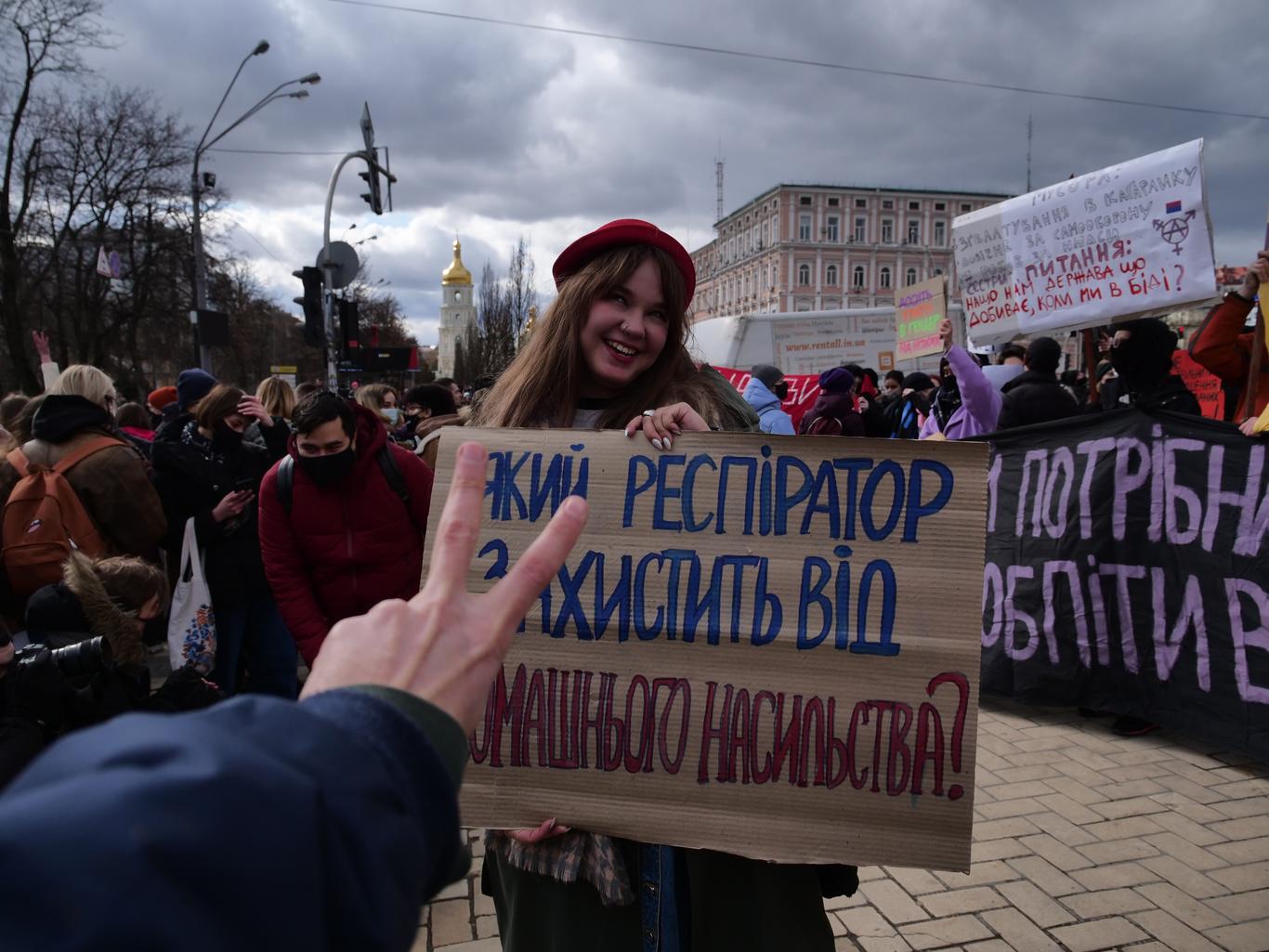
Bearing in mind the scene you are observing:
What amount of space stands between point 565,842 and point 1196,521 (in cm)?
355

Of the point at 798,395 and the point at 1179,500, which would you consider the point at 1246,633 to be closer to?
the point at 1179,500

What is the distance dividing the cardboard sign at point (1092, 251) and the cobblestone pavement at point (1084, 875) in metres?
2.26

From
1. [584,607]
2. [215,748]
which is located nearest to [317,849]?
[215,748]

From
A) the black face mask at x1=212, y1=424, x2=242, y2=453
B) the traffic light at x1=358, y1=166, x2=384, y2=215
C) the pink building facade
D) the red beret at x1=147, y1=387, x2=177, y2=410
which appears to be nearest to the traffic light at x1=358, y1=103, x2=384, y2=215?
the traffic light at x1=358, y1=166, x2=384, y2=215

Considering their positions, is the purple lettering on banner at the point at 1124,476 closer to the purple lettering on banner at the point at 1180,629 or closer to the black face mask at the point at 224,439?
the purple lettering on banner at the point at 1180,629

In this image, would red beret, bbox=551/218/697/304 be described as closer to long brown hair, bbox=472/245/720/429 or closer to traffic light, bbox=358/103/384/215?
long brown hair, bbox=472/245/720/429

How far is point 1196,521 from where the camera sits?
3809 millimetres

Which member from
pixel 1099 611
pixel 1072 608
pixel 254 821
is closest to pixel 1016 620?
pixel 1072 608

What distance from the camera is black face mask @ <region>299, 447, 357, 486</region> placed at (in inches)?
124

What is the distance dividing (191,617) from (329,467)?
149 centimetres

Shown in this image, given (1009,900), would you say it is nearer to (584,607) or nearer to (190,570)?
(584,607)

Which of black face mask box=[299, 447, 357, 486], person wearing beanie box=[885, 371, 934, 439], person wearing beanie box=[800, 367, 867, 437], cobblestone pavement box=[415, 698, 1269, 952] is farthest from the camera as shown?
person wearing beanie box=[885, 371, 934, 439]

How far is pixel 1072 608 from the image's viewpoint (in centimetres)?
431

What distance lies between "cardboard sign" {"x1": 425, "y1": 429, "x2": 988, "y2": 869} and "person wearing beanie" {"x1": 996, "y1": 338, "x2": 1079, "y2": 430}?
389cm
